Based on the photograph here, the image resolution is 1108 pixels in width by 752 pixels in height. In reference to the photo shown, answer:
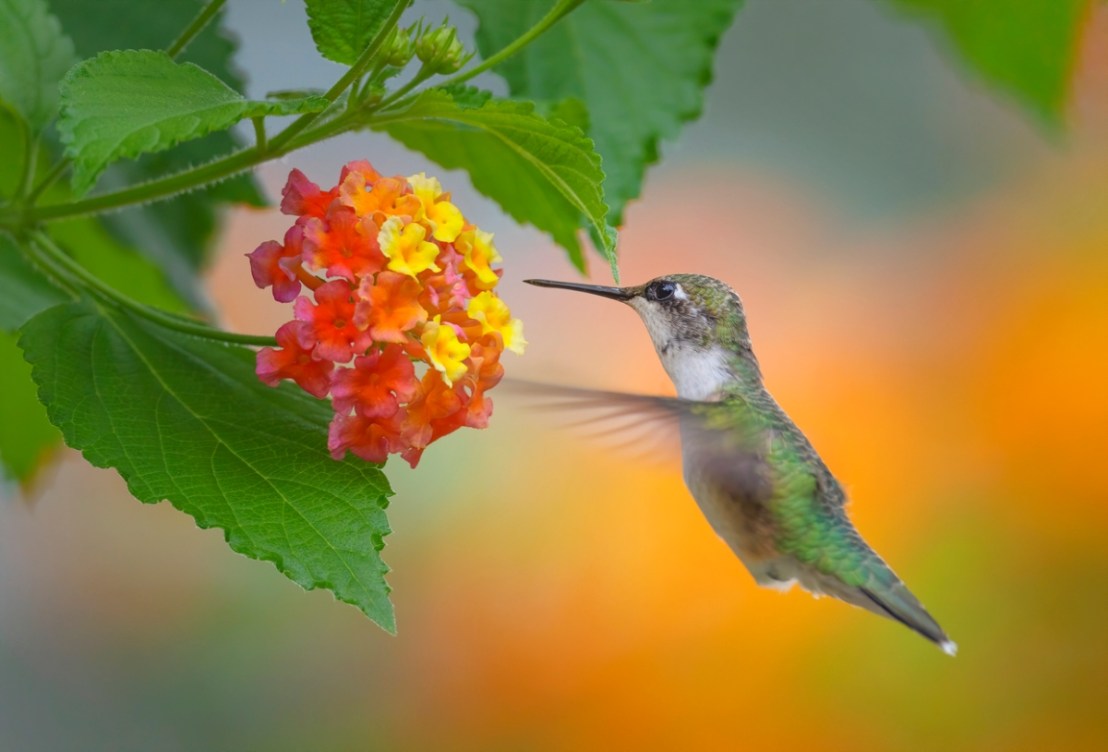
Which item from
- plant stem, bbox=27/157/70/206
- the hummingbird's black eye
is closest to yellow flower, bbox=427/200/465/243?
plant stem, bbox=27/157/70/206

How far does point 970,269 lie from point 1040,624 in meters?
0.73

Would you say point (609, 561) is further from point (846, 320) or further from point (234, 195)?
point (234, 195)

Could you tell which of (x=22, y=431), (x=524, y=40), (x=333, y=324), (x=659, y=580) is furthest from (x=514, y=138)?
(x=659, y=580)

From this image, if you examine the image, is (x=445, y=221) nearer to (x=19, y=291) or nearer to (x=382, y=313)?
(x=382, y=313)

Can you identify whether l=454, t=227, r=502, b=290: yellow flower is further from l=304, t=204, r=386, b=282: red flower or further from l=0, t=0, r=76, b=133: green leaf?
l=0, t=0, r=76, b=133: green leaf

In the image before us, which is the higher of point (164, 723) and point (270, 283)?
point (270, 283)

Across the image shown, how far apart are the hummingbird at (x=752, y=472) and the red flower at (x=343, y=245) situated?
303 mm

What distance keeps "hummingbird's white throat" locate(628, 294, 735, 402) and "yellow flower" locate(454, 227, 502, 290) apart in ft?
1.04

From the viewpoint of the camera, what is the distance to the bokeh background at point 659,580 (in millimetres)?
2484

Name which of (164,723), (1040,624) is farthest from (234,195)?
(1040,624)

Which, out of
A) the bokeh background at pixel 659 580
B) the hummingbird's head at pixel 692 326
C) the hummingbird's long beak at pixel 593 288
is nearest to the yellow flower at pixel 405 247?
the hummingbird's long beak at pixel 593 288

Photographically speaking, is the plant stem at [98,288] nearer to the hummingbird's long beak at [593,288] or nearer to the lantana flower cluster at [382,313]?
the lantana flower cluster at [382,313]

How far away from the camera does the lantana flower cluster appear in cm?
84

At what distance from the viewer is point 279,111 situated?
29.5 inches
